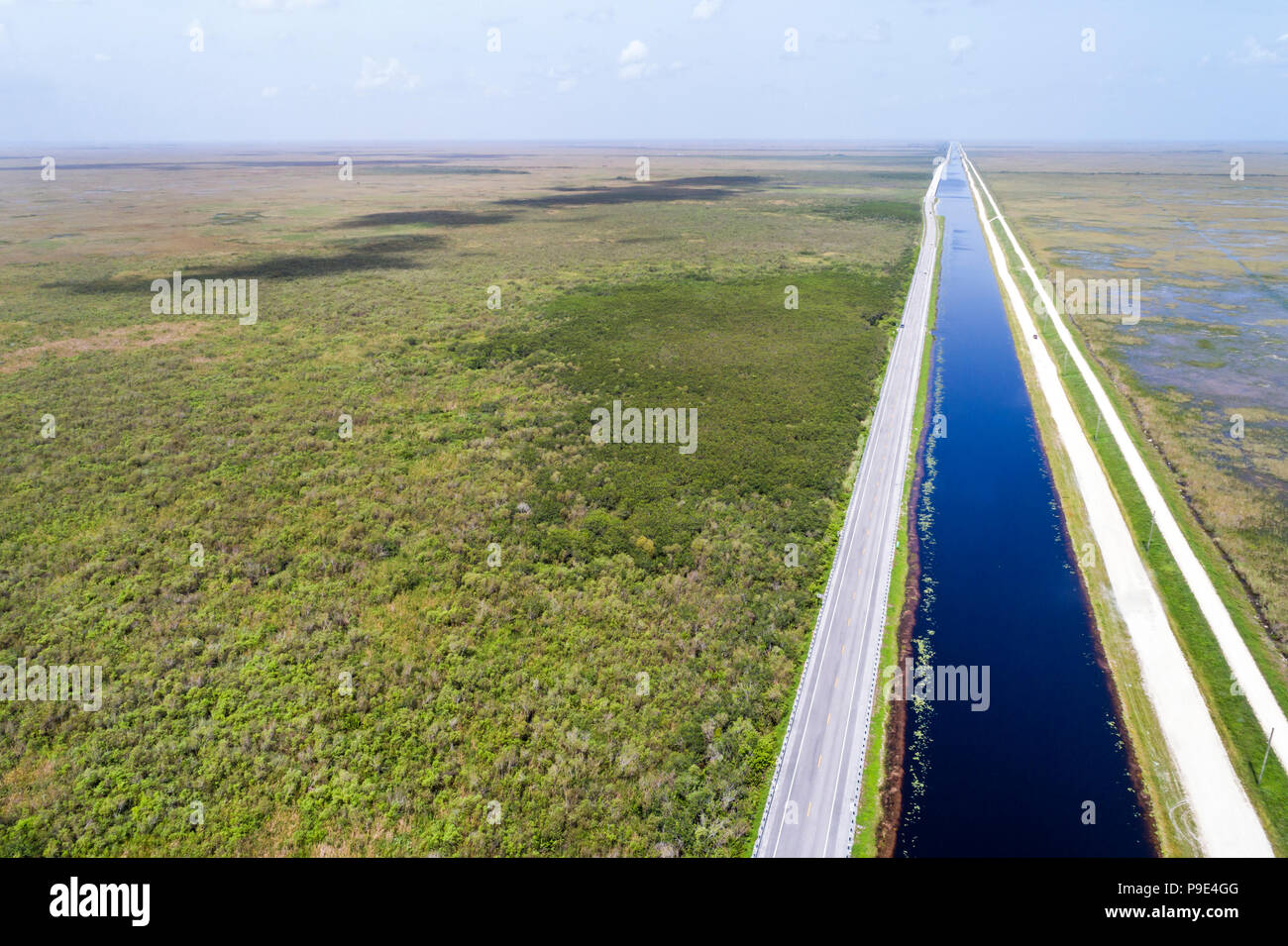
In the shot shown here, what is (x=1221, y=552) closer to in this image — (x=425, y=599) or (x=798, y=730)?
(x=798, y=730)

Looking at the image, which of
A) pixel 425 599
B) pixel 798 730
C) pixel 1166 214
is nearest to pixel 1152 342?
pixel 798 730
